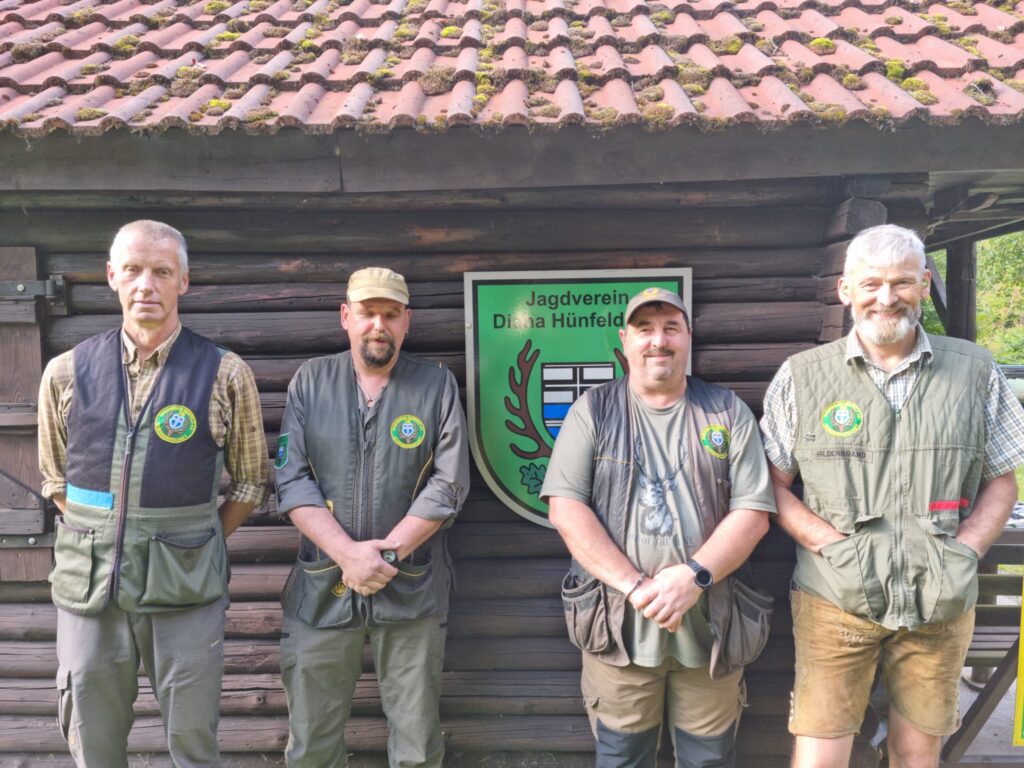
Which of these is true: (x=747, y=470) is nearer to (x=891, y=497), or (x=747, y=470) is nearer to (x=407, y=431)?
(x=891, y=497)

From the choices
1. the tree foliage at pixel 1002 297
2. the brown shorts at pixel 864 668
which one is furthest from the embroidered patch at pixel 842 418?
the tree foliage at pixel 1002 297

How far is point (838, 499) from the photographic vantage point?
2672 millimetres

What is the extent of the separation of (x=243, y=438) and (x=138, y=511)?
434mm

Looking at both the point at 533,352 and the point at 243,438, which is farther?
the point at 533,352

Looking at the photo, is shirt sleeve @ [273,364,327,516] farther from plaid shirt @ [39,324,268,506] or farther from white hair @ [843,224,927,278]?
white hair @ [843,224,927,278]

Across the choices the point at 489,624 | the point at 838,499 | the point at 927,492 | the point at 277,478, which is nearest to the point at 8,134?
the point at 277,478

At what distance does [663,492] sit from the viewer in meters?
2.74

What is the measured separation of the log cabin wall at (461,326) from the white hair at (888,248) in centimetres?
64

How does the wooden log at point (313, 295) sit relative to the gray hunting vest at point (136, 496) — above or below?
above

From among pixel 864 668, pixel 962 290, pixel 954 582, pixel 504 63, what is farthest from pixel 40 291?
pixel 962 290

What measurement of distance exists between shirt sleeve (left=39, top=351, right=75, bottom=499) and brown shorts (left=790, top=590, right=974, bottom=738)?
2.80m

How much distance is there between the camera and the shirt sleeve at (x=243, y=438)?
2.83 metres

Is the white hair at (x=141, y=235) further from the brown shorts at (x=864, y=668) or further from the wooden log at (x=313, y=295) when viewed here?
the brown shorts at (x=864, y=668)

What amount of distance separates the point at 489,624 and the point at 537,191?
201 centimetres
